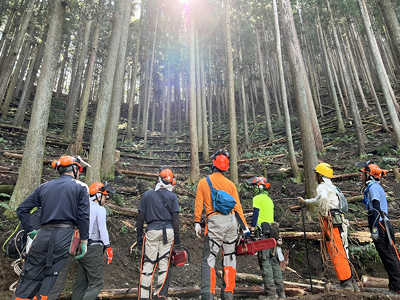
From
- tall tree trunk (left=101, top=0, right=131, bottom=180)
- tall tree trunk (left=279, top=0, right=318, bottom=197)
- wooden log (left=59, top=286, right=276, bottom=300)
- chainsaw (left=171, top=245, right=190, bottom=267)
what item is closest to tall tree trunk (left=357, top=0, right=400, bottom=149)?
tall tree trunk (left=279, top=0, right=318, bottom=197)

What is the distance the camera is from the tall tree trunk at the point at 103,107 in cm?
736

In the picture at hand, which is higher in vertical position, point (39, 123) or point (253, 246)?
point (39, 123)

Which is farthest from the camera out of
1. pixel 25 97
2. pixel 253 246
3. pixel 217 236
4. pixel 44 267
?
pixel 25 97

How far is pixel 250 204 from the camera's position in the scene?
29.3 ft

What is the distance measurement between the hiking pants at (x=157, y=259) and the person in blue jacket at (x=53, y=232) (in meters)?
1.04

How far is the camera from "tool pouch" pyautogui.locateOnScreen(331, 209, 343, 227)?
13.3ft

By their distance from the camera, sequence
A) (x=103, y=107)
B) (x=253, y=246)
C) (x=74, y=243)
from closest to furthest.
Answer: (x=74, y=243) → (x=253, y=246) → (x=103, y=107)

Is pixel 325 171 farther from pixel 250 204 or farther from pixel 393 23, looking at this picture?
pixel 250 204

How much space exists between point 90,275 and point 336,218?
430 centimetres

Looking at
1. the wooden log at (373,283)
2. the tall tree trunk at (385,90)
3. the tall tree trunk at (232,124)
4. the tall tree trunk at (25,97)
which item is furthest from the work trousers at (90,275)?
the tall tree trunk at (25,97)

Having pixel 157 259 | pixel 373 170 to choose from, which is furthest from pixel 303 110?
pixel 157 259

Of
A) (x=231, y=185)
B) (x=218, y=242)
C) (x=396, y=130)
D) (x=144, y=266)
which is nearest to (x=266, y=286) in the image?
(x=218, y=242)

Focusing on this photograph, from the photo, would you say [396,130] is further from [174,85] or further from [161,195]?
[174,85]

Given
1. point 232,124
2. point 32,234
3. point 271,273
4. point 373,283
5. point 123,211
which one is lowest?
point 373,283
